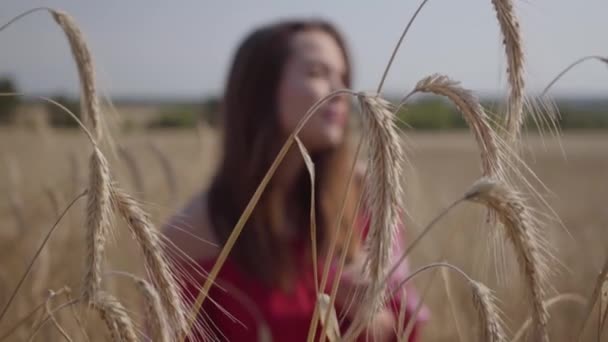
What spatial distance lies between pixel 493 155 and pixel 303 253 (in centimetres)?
135

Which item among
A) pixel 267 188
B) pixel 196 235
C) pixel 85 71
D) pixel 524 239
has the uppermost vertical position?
pixel 85 71

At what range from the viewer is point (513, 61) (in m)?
0.62

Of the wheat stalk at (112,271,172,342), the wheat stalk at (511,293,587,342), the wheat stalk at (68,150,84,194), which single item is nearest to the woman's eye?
the wheat stalk at (68,150,84,194)

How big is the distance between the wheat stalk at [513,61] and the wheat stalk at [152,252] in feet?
1.12

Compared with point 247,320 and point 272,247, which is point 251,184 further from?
point 247,320

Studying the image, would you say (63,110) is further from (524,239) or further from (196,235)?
(196,235)

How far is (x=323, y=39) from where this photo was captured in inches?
67.2

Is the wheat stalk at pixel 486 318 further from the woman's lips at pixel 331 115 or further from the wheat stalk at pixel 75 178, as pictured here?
the wheat stalk at pixel 75 178

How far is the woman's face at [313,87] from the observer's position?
1.50 metres

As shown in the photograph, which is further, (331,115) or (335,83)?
(335,83)

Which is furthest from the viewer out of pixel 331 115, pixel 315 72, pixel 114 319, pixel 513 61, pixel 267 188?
pixel 267 188

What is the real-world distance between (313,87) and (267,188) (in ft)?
1.13

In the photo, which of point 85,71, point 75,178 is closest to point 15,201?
point 75,178

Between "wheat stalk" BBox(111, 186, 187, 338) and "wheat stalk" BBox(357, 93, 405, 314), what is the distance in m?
0.17
